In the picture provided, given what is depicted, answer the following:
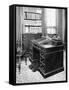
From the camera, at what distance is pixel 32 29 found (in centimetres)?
469

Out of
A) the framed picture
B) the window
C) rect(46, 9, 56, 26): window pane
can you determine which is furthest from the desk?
rect(46, 9, 56, 26): window pane

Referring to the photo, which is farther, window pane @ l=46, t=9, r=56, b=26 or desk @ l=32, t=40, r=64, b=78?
window pane @ l=46, t=9, r=56, b=26

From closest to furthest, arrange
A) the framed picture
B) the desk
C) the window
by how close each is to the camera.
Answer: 1. the framed picture
2. the desk
3. the window

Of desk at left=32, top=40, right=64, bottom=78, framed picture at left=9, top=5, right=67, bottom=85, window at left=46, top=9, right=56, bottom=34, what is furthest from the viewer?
window at left=46, top=9, right=56, bottom=34

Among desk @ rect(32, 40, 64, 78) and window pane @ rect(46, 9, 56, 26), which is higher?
window pane @ rect(46, 9, 56, 26)

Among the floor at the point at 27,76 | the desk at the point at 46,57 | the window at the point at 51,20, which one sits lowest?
the floor at the point at 27,76

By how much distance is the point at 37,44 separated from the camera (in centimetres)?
470

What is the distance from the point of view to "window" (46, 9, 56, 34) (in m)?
4.80

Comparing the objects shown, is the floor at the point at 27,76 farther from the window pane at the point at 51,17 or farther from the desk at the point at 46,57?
the window pane at the point at 51,17

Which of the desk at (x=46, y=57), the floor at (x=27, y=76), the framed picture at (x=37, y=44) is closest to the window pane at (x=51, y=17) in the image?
the framed picture at (x=37, y=44)

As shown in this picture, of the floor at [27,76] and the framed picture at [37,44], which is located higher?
the framed picture at [37,44]

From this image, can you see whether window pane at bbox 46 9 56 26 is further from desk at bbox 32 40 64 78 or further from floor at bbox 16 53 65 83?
floor at bbox 16 53 65 83

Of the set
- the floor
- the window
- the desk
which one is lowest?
the floor

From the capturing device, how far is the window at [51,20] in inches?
189
